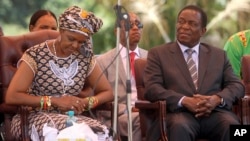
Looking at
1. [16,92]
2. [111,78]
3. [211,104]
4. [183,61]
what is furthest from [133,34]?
[16,92]

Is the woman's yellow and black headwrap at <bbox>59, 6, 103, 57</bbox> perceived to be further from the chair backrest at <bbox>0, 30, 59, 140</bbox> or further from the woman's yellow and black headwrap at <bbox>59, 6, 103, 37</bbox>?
the chair backrest at <bbox>0, 30, 59, 140</bbox>

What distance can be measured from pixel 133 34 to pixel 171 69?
964mm

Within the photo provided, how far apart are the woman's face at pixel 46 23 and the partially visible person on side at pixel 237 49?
1.66 metres

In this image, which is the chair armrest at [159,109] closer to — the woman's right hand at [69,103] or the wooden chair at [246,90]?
the woman's right hand at [69,103]

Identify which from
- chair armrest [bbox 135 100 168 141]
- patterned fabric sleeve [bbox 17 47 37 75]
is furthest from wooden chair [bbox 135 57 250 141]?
patterned fabric sleeve [bbox 17 47 37 75]

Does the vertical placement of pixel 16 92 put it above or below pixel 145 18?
below

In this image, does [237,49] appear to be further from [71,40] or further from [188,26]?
[71,40]

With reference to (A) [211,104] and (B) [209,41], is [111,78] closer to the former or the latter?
(A) [211,104]

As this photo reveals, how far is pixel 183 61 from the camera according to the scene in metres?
4.82

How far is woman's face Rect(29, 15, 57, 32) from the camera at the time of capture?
575cm

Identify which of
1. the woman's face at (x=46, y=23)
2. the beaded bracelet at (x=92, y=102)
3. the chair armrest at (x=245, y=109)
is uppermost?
the woman's face at (x=46, y=23)

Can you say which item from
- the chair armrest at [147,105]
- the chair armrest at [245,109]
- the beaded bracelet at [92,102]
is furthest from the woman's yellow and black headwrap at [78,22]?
the chair armrest at [245,109]

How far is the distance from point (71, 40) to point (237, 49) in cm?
202

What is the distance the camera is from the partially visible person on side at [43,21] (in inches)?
227
